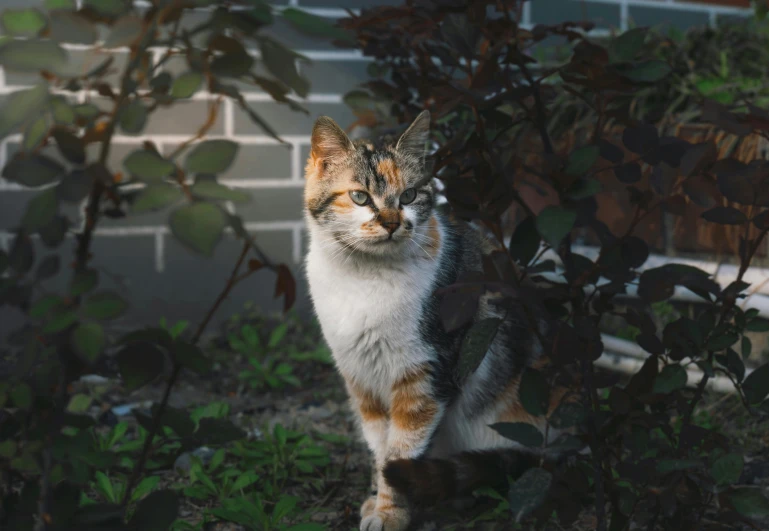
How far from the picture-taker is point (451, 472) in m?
1.55

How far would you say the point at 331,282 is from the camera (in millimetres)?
2041

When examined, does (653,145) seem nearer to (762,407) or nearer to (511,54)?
(511,54)

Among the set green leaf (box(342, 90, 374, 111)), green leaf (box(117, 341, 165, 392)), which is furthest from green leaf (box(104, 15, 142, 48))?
green leaf (box(342, 90, 374, 111))

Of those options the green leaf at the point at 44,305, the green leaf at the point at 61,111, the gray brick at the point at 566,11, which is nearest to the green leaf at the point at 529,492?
the green leaf at the point at 44,305

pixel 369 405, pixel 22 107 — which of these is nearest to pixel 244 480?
pixel 369 405

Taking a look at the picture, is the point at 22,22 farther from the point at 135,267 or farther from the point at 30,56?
the point at 135,267

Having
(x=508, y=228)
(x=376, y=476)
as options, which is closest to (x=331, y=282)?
(x=376, y=476)

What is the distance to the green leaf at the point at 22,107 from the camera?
896 mm

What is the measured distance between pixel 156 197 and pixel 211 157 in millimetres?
109

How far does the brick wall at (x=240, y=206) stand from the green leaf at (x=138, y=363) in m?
2.58

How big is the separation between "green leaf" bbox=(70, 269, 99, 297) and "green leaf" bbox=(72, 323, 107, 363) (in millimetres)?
70

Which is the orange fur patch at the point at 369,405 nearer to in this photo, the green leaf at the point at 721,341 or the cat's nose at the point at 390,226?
the cat's nose at the point at 390,226

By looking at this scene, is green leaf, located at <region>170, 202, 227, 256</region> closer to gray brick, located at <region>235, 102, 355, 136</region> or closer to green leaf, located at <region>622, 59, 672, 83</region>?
green leaf, located at <region>622, 59, 672, 83</region>

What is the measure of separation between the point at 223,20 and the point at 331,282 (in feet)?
3.71
